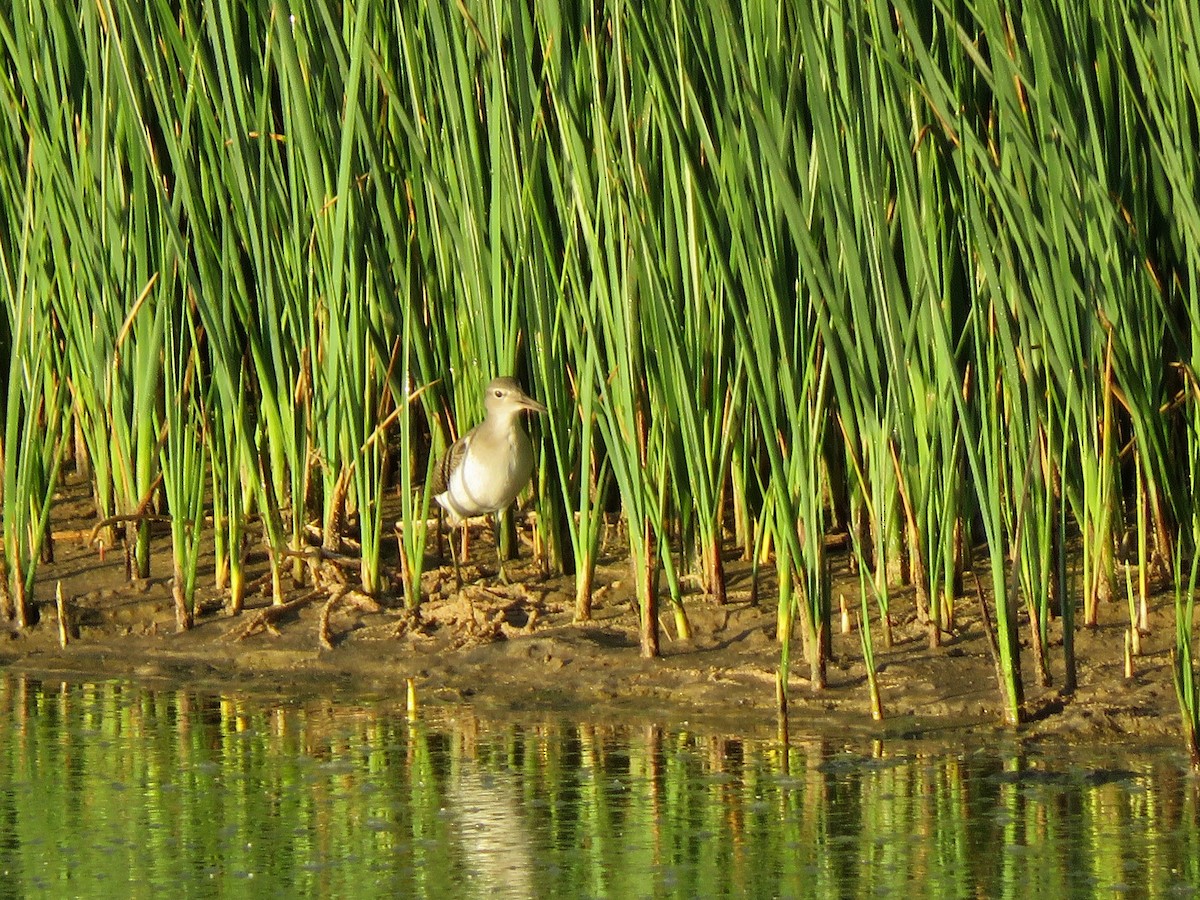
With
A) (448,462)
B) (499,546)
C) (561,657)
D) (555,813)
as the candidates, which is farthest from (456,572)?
(555,813)

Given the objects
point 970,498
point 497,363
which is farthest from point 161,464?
point 970,498

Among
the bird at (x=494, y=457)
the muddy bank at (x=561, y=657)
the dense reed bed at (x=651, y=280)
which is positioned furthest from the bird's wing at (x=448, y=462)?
the muddy bank at (x=561, y=657)

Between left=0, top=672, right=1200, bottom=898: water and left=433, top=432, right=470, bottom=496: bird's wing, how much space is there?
0.99 metres

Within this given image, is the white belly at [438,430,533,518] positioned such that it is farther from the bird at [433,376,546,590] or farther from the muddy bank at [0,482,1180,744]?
the muddy bank at [0,482,1180,744]

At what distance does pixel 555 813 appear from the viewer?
4.36 m

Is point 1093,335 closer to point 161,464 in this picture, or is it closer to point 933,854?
point 933,854

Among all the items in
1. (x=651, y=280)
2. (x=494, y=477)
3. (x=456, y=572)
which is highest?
(x=651, y=280)

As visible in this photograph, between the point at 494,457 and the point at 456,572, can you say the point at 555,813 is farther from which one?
the point at 456,572

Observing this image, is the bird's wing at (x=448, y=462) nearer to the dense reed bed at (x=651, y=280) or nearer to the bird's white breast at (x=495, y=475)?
the bird's white breast at (x=495, y=475)

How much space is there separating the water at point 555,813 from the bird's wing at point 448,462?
3.23 feet

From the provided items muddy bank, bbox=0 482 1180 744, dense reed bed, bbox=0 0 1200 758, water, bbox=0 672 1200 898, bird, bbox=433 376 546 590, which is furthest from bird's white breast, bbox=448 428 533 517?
water, bbox=0 672 1200 898

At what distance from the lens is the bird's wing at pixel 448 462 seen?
19.9 ft

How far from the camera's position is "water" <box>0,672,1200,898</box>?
3.86 meters

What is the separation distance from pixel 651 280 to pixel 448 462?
4.12 ft
